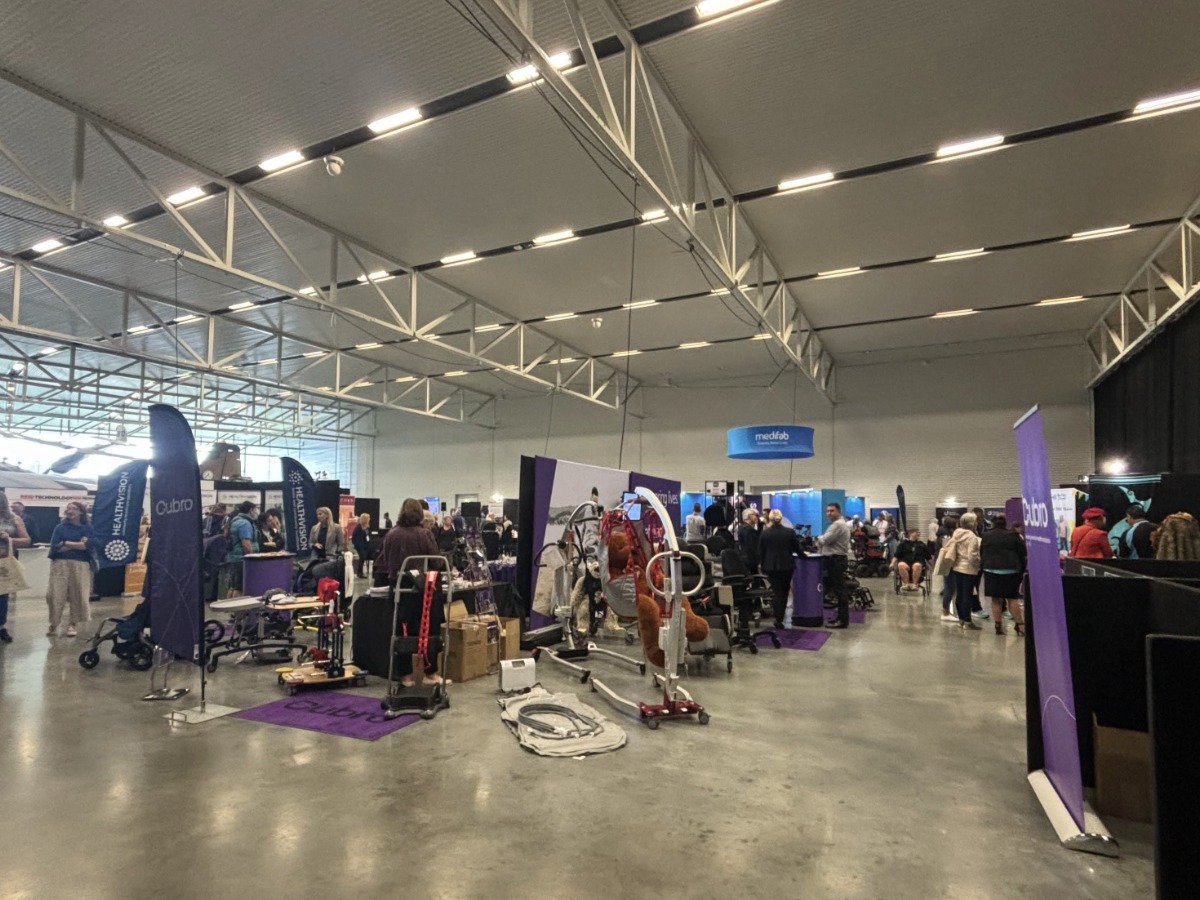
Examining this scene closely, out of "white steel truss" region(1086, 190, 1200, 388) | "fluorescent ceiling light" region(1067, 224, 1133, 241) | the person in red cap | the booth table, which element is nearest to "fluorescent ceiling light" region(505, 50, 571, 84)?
the booth table

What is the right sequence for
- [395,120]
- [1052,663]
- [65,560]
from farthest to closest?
[65,560] < [395,120] < [1052,663]

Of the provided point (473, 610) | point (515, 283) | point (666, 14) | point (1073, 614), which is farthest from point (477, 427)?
point (1073, 614)

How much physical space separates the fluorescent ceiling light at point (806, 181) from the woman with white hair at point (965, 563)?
424cm

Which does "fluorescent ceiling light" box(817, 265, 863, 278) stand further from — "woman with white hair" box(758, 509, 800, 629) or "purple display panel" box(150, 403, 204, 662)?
"purple display panel" box(150, 403, 204, 662)

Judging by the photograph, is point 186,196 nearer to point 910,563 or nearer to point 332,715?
point 332,715

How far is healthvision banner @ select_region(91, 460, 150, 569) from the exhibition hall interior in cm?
7

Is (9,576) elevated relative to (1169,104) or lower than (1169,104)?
lower

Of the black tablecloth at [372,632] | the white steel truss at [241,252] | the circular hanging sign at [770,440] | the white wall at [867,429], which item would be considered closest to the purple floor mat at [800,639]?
the circular hanging sign at [770,440]

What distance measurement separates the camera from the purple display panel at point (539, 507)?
6652mm

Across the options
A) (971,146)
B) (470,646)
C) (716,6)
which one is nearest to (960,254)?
(971,146)

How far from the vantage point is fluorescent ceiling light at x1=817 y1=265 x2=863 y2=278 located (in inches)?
375

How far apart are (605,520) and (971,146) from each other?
16.7 feet

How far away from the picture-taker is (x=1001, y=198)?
7258 millimetres

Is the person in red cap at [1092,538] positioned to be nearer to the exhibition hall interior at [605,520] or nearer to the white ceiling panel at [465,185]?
the exhibition hall interior at [605,520]
